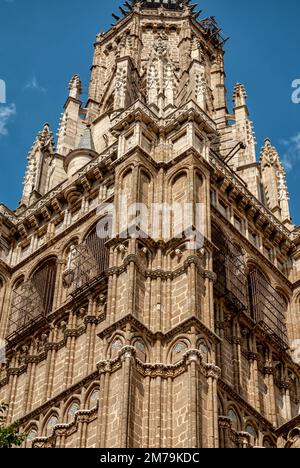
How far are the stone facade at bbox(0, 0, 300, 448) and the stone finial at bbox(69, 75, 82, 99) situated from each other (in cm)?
360

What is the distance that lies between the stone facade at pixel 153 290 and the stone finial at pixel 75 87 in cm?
360

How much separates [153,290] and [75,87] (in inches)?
889

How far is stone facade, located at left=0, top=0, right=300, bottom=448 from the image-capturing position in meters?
33.8

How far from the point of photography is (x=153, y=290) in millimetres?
36719

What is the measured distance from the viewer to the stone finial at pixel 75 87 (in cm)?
5674

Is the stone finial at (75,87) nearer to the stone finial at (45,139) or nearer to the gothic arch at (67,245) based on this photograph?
the stone finial at (45,139)

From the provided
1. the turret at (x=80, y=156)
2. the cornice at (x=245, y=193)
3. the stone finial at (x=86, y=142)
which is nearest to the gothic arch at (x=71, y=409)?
the cornice at (x=245, y=193)

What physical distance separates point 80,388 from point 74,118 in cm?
2152

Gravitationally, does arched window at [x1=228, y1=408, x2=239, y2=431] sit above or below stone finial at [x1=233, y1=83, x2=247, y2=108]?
below

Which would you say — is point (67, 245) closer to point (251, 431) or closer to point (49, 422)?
point (49, 422)

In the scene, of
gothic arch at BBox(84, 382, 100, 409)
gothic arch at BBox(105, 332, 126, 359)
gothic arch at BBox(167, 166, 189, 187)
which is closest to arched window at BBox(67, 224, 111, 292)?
gothic arch at BBox(167, 166, 189, 187)

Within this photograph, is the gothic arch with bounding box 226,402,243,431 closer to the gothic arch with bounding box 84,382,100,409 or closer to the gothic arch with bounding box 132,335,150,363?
the gothic arch with bounding box 132,335,150,363

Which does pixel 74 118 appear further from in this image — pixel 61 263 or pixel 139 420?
pixel 139 420

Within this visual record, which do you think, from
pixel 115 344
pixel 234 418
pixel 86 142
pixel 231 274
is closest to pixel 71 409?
pixel 115 344
